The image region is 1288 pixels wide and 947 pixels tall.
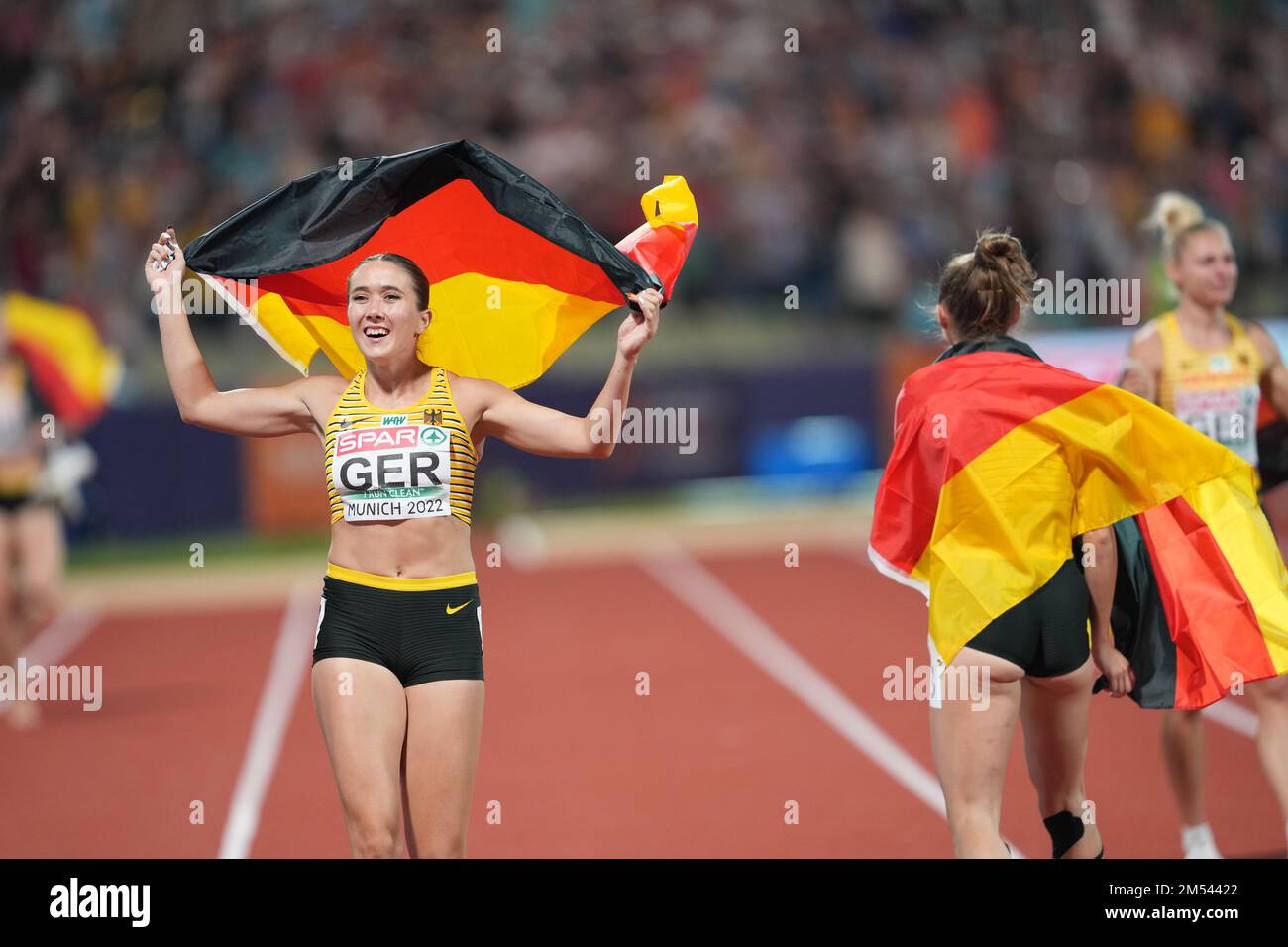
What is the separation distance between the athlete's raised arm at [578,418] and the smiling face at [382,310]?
0.97 feet

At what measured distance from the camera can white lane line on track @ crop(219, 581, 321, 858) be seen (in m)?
7.55

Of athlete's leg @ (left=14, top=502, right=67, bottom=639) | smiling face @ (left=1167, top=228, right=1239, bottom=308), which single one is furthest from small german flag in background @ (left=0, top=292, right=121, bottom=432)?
smiling face @ (left=1167, top=228, right=1239, bottom=308)

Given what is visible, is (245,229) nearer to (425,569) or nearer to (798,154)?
(425,569)

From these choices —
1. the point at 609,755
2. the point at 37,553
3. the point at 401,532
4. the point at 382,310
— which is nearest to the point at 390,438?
the point at 401,532

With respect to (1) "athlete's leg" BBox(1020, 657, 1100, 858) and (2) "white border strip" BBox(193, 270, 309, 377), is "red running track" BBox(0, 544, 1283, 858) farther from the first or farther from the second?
(2) "white border strip" BBox(193, 270, 309, 377)

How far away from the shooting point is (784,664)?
10.9 m

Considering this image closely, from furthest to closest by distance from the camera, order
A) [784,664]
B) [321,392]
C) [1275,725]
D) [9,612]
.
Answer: [784,664] < [9,612] < [1275,725] < [321,392]

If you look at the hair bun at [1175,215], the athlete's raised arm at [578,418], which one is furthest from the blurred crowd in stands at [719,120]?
the athlete's raised arm at [578,418]

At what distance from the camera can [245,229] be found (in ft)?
17.6

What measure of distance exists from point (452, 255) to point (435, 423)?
3.06 feet

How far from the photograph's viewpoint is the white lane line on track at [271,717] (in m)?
7.55

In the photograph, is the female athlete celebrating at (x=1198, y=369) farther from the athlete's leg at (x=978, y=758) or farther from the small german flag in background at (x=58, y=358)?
the small german flag in background at (x=58, y=358)

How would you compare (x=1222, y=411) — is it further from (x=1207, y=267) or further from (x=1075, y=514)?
(x=1075, y=514)
